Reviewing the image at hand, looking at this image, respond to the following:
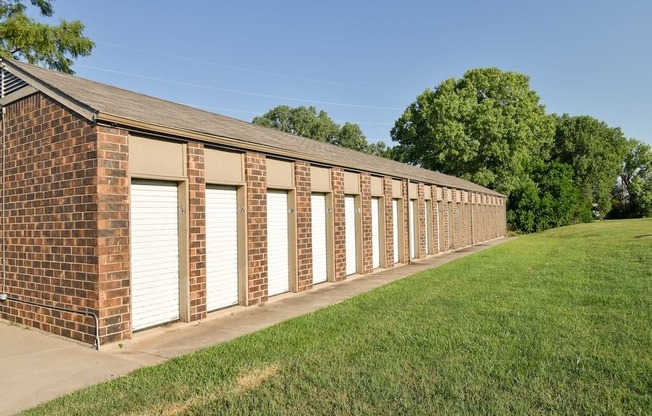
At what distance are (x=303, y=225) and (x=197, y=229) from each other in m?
3.76

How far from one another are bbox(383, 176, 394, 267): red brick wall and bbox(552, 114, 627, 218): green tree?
164ft

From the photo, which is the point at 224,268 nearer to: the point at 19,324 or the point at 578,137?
the point at 19,324

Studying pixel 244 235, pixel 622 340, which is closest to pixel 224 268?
pixel 244 235

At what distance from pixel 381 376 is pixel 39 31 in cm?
1938

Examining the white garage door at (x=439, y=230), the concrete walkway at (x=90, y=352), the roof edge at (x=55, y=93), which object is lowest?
the concrete walkway at (x=90, y=352)

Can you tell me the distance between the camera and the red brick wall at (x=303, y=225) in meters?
11.1

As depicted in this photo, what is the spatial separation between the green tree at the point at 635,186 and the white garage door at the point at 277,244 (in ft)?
229

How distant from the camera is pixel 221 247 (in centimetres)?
891

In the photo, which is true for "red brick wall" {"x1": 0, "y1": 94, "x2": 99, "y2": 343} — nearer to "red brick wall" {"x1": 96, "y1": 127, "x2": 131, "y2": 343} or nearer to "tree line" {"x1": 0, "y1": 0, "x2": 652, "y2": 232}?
"red brick wall" {"x1": 96, "y1": 127, "x2": 131, "y2": 343}

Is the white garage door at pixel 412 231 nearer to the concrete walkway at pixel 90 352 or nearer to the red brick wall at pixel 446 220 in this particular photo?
the red brick wall at pixel 446 220

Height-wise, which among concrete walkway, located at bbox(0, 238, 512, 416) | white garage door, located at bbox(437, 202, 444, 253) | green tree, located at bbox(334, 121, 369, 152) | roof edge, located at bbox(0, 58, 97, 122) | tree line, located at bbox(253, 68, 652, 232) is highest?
green tree, located at bbox(334, 121, 369, 152)

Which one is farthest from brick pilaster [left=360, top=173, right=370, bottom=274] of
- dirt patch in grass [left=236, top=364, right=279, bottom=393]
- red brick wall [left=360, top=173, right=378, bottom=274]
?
dirt patch in grass [left=236, top=364, right=279, bottom=393]

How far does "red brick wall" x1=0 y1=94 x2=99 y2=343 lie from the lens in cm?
651

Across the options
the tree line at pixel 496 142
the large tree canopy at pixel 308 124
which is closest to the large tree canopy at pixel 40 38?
the tree line at pixel 496 142
